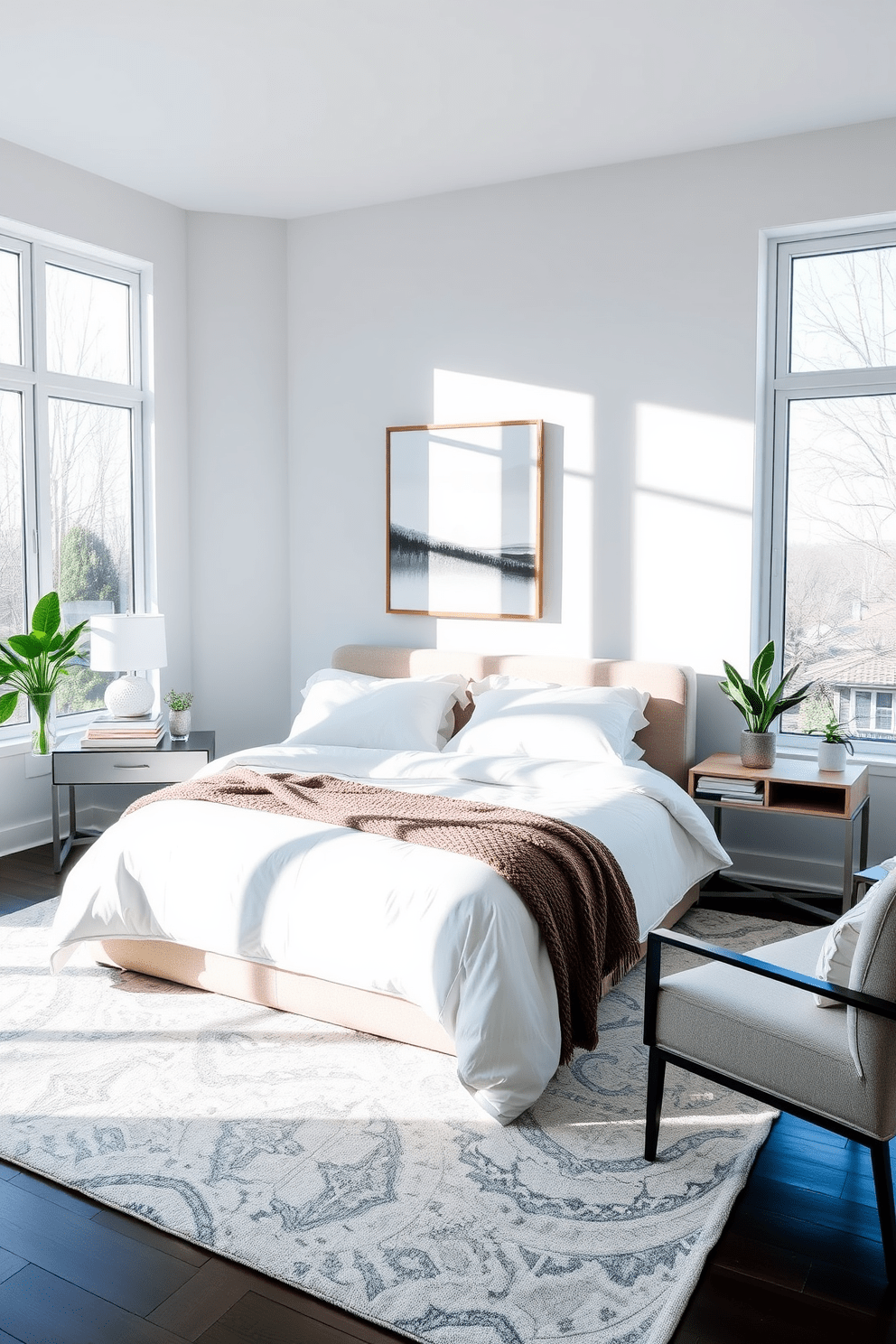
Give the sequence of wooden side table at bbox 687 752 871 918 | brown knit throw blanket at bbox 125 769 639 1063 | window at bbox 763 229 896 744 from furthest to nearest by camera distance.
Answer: window at bbox 763 229 896 744 < wooden side table at bbox 687 752 871 918 < brown knit throw blanket at bbox 125 769 639 1063

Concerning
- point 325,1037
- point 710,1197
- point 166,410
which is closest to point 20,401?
point 166,410

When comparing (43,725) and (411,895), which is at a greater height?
(43,725)

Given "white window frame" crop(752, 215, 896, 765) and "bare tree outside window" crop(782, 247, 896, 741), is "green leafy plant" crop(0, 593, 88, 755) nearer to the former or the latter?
"white window frame" crop(752, 215, 896, 765)

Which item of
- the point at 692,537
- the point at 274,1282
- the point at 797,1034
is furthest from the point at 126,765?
the point at 797,1034

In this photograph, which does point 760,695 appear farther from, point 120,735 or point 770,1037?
point 120,735

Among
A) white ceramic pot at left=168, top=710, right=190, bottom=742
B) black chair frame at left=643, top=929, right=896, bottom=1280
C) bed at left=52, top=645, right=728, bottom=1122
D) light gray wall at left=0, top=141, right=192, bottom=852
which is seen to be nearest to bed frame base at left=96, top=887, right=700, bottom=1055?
bed at left=52, top=645, right=728, bottom=1122

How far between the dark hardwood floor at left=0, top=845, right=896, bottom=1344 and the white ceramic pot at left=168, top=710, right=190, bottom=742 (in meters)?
2.66

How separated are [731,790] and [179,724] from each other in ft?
8.35

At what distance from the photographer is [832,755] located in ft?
13.3

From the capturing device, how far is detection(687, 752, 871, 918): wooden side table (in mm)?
3875

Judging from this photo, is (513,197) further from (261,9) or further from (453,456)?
(261,9)

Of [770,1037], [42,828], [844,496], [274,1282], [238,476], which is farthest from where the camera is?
[238,476]

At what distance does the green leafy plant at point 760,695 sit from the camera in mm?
4203

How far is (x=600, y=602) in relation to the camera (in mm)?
4828
